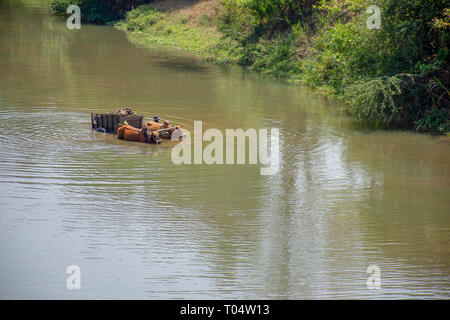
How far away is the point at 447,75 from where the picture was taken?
55.0 ft

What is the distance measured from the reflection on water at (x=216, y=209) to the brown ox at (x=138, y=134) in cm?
31

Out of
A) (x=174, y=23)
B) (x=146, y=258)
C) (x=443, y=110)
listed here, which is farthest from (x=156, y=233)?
(x=174, y=23)

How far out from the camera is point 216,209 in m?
10.9

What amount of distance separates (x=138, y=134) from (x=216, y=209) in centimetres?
424

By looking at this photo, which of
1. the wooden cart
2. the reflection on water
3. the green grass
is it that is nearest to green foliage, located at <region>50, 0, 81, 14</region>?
the green grass

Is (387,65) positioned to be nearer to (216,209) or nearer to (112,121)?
(112,121)

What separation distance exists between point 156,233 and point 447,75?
33.1 ft

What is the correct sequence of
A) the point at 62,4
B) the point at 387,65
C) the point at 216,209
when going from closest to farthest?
the point at 216,209
the point at 387,65
the point at 62,4

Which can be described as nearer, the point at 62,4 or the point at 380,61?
the point at 380,61

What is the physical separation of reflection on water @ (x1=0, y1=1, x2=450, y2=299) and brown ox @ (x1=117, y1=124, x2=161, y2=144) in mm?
314

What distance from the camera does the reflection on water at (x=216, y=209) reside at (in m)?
8.45

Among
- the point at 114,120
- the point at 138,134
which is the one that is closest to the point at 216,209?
the point at 138,134

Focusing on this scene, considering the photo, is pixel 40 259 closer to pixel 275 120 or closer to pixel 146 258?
pixel 146 258
